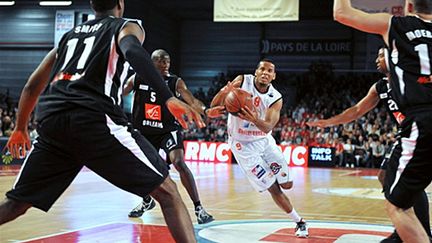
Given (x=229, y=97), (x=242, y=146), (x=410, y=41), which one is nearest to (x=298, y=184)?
(x=242, y=146)

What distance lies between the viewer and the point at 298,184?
13312mm

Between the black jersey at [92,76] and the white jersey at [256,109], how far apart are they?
3397mm

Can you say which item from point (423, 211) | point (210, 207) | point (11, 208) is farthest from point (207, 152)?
point (11, 208)

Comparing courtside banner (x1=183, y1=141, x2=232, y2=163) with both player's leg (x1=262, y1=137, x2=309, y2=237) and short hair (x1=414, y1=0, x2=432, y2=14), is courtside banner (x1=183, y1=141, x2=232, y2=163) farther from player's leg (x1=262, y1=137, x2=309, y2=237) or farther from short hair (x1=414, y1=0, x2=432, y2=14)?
short hair (x1=414, y1=0, x2=432, y2=14)

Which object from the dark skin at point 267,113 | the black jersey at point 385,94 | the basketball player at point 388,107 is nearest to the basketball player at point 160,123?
the dark skin at point 267,113

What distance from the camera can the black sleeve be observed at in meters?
3.13

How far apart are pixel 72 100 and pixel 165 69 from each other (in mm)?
3913

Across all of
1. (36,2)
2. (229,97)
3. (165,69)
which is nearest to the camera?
(229,97)

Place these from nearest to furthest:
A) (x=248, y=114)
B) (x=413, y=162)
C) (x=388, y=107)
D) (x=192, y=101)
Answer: (x=413, y=162) → (x=388, y=107) → (x=248, y=114) → (x=192, y=101)

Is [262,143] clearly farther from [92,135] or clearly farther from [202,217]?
[92,135]

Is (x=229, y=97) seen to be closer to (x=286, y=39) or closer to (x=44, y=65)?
(x=44, y=65)

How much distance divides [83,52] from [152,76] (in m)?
0.65

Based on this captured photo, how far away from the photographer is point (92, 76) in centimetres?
353

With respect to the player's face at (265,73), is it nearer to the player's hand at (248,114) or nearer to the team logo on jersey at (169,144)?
the player's hand at (248,114)
